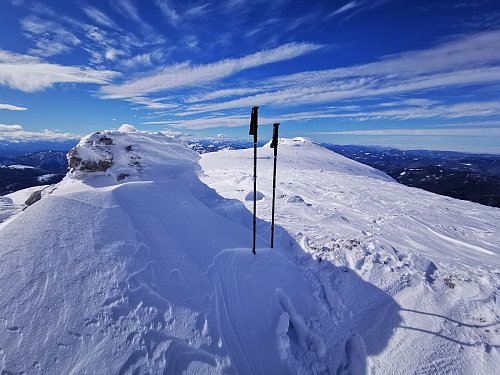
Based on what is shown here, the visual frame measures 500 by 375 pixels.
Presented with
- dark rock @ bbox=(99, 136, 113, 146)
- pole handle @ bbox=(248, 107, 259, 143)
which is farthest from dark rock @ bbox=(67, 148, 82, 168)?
pole handle @ bbox=(248, 107, 259, 143)

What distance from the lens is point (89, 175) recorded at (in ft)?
51.2

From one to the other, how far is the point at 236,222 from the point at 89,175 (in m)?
8.72

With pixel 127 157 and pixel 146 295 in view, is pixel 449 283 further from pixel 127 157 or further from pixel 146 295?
pixel 127 157

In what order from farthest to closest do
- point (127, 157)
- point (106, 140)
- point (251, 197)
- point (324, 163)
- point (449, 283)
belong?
point (324, 163)
point (251, 197)
point (106, 140)
point (127, 157)
point (449, 283)

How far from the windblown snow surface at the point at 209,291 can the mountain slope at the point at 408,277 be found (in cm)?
6

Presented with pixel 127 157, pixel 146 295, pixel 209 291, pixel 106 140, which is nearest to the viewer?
pixel 146 295

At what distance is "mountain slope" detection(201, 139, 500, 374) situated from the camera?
359 inches

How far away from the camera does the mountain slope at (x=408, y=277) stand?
9109 millimetres

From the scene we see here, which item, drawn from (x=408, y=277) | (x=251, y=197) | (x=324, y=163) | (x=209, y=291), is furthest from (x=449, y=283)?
(x=324, y=163)

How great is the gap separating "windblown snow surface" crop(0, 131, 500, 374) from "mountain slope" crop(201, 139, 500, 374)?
0.20 ft

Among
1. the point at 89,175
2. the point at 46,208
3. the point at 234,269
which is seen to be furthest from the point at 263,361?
the point at 89,175

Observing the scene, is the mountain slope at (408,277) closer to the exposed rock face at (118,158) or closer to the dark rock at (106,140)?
the exposed rock face at (118,158)

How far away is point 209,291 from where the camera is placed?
10008 millimetres

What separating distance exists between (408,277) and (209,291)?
9.19 meters
